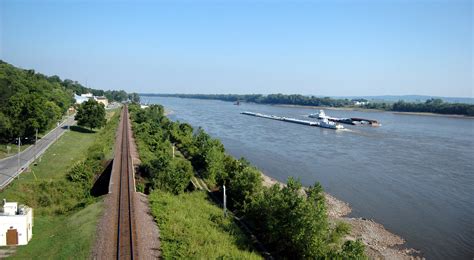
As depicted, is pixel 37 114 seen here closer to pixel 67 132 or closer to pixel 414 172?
pixel 67 132

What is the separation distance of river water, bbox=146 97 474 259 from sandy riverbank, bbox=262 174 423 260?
0.77 m

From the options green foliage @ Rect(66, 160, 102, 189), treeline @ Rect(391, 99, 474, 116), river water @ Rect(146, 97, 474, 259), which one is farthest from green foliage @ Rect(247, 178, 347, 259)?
treeline @ Rect(391, 99, 474, 116)

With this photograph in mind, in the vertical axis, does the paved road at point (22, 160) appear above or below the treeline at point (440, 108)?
below

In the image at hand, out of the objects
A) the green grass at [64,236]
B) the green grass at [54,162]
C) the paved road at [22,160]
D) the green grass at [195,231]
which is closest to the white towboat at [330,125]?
the green grass at [54,162]

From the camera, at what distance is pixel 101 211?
1861 cm

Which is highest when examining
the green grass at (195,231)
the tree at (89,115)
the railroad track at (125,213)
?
the tree at (89,115)

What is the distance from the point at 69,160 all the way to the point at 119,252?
20100 mm

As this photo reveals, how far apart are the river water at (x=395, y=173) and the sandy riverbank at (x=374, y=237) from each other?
2.53 feet

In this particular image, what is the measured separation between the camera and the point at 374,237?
888 inches

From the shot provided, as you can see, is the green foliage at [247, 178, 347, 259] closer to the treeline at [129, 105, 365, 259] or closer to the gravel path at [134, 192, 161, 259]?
the treeline at [129, 105, 365, 259]

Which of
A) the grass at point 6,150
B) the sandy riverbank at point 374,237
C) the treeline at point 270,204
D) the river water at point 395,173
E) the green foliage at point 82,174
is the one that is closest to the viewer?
the treeline at point 270,204

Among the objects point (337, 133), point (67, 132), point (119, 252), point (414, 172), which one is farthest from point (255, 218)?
point (337, 133)

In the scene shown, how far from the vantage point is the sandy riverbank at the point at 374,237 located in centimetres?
2050

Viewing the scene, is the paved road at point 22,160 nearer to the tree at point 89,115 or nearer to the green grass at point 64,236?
the green grass at point 64,236
